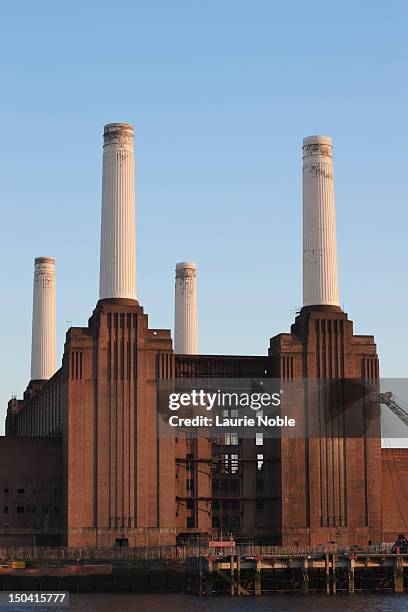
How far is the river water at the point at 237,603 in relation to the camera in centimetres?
9012

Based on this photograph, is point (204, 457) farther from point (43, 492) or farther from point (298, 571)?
point (298, 571)

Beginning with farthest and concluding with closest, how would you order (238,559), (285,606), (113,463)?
1. (113,463)
2. (238,559)
3. (285,606)

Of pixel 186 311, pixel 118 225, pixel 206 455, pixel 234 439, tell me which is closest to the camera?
pixel 118 225

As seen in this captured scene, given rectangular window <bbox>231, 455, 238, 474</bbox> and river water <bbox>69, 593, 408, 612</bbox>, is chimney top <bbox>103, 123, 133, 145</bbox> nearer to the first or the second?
rectangular window <bbox>231, 455, 238, 474</bbox>

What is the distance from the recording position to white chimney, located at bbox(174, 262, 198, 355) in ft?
519

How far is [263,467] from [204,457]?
5061 mm

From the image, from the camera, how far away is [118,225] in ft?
397

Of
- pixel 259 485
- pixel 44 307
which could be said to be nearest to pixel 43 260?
pixel 44 307

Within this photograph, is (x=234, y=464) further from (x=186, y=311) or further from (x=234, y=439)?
(x=186, y=311)

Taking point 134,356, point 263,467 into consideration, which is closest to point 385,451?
point 263,467

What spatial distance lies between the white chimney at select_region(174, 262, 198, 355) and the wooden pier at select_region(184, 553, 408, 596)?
55105mm

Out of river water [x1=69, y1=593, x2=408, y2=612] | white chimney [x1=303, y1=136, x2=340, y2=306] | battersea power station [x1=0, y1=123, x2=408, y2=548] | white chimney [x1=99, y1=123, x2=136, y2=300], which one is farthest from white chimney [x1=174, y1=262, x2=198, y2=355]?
river water [x1=69, y1=593, x2=408, y2=612]

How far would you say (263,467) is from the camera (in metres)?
124

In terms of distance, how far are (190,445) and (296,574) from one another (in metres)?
22.2
